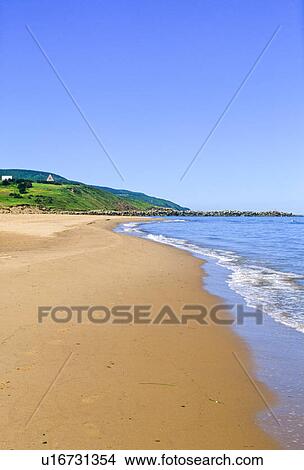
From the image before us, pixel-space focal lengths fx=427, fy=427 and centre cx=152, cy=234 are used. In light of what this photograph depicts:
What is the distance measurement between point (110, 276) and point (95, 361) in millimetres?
6963

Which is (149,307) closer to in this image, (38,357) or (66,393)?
(38,357)

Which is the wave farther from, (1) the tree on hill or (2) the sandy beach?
(1) the tree on hill

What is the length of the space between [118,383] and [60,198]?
122740mm

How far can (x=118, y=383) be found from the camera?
204 inches

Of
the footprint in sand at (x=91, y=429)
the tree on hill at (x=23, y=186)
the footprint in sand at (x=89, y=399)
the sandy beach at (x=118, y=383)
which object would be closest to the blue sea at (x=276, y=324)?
the sandy beach at (x=118, y=383)

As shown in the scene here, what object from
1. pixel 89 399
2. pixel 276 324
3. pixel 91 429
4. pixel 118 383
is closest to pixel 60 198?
pixel 276 324

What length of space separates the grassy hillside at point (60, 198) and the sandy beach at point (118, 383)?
87.6m

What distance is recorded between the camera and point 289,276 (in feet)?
48.1

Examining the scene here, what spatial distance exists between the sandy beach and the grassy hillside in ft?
287

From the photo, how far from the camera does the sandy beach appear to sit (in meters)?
3.98

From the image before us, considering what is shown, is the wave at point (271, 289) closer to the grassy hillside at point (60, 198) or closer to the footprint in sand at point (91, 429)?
the footprint in sand at point (91, 429)

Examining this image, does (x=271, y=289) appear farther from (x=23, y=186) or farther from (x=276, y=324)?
(x=23, y=186)

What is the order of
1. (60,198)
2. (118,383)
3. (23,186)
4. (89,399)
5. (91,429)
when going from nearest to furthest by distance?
1. (91,429)
2. (89,399)
3. (118,383)
4. (60,198)
5. (23,186)
